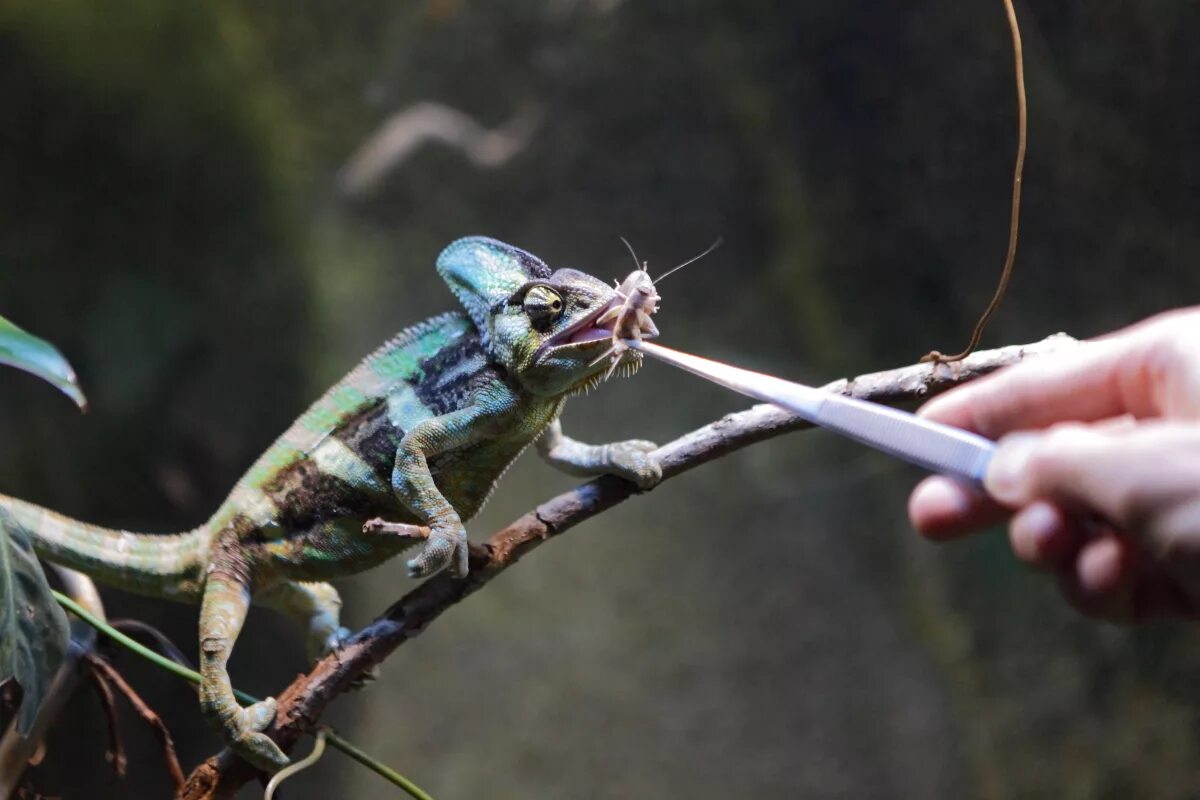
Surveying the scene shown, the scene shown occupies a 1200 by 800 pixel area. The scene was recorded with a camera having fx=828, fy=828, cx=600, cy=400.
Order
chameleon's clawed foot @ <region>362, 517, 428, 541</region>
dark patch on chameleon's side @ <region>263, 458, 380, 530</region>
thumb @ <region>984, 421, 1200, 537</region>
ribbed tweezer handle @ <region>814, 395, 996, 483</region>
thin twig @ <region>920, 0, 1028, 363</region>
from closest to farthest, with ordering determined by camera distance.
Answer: thumb @ <region>984, 421, 1200, 537</region>
ribbed tweezer handle @ <region>814, 395, 996, 483</region>
thin twig @ <region>920, 0, 1028, 363</region>
chameleon's clawed foot @ <region>362, 517, 428, 541</region>
dark patch on chameleon's side @ <region>263, 458, 380, 530</region>

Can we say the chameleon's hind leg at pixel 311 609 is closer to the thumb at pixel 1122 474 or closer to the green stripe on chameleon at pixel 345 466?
the green stripe on chameleon at pixel 345 466

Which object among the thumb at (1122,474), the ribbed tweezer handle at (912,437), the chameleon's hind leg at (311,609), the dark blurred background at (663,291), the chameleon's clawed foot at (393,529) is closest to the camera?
the thumb at (1122,474)

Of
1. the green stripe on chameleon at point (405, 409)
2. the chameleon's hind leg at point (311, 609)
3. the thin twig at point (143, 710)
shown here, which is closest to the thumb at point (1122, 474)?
the green stripe on chameleon at point (405, 409)

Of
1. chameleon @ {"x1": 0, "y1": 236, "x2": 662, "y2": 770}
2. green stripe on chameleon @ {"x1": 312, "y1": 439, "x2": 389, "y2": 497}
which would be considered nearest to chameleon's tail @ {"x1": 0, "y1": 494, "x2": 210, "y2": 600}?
chameleon @ {"x1": 0, "y1": 236, "x2": 662, "y2": 770}

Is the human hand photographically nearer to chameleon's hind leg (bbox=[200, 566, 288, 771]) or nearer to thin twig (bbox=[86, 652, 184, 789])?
chameleon's hind leg (bbox=[200, 566, 288, 771])

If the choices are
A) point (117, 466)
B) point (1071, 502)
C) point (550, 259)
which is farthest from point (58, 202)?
point (1071, 502)

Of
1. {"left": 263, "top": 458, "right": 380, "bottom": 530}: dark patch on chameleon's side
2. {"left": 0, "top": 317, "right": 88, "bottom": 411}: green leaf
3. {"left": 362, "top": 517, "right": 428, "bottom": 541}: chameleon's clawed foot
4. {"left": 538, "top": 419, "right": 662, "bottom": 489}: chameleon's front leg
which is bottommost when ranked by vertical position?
{"left": 362, "top": 517, "right": 428, "bottom": 541}: chameleon's clawed foot

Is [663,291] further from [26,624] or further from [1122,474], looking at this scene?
[1122,474]
